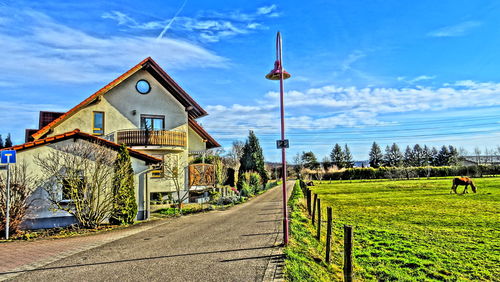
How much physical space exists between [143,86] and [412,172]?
63000mm

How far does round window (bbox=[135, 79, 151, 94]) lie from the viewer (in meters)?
22.4

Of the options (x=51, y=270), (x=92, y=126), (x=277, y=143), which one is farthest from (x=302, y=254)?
(x=92, y=126)

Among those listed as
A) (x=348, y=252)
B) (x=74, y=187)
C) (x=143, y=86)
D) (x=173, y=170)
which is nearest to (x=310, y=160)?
(x=143, y=86)

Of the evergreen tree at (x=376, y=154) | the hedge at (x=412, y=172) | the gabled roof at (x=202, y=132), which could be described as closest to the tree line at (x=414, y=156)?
the evergreen tree at (x=376, y=154)

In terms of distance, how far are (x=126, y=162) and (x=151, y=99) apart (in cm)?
948

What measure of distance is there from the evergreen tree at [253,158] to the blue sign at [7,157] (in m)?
44.4

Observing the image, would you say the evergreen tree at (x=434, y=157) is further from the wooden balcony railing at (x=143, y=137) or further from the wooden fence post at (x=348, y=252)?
the wooden fence post at (x=348, y=252)

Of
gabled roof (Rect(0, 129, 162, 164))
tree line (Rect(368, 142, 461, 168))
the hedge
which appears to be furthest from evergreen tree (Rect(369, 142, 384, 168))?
gabled roof (Rect(0, 129, 162, 164))

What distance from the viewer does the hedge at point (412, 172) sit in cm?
6519

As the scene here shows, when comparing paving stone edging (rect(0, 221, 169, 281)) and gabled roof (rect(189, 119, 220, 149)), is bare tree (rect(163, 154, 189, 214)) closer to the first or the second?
gabled roof (rect(189, 119, 220, 149))

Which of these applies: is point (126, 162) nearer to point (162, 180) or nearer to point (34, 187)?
point (34, 187)

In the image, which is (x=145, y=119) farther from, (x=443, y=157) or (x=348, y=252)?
(x=443, y=157)

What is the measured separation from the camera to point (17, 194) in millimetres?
12047

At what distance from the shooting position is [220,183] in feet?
89.1
